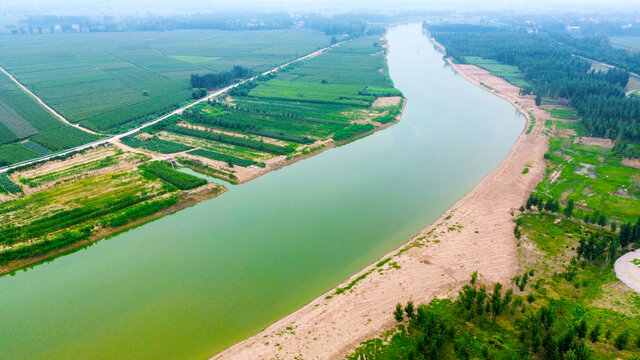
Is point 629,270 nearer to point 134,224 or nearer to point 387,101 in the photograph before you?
point 134,224

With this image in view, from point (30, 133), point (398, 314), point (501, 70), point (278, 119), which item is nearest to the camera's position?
point (398, 314)

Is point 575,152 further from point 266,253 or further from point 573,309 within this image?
point 266,253

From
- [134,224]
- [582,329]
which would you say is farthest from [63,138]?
[582,329]

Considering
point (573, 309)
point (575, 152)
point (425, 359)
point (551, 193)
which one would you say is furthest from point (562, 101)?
point (425, 359)

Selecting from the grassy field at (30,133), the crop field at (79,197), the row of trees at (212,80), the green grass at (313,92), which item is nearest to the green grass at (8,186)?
the crop field at (79,197)

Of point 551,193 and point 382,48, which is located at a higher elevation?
point 382,48
